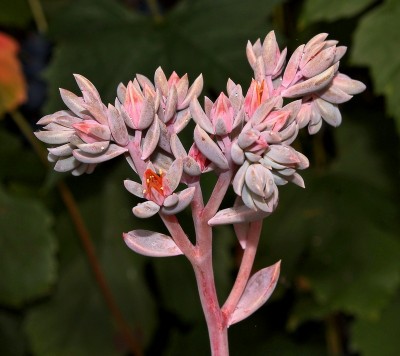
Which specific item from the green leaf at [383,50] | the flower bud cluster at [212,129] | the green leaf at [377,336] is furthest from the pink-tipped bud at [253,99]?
the green leaf at [377,336]

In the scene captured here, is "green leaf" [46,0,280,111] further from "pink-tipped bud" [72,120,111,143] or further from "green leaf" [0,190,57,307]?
"pink-tipped bud" [72,120,111,143]

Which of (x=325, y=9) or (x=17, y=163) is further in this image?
(x=17, y=163)

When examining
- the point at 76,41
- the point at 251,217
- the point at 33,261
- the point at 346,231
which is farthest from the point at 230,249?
the point at 251,217

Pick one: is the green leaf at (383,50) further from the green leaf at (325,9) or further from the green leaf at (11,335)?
the green leaf at (11,335)

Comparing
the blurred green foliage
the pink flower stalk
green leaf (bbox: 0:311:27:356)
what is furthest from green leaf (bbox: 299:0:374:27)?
green leaf (bbox: 0:311:27:356)

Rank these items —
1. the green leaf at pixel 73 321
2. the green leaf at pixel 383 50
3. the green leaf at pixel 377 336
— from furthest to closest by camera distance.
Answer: the green leaf at pixel 73 321
the green leaf at pixel 377 336
the green leaf at pixel 383 50

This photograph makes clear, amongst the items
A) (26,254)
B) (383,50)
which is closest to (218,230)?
(26,254)

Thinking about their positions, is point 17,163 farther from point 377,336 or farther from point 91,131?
point 91,131
